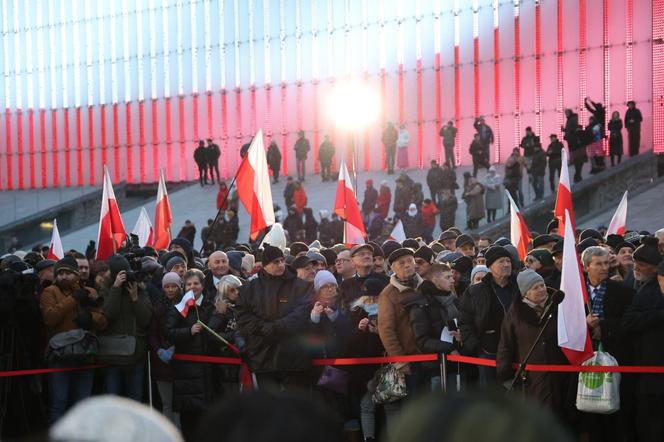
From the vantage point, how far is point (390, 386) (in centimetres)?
1025

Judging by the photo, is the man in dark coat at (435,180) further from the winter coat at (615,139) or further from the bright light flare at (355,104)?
the bright light flare at (355,104)

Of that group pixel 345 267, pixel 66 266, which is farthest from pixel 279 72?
pixel 66 266

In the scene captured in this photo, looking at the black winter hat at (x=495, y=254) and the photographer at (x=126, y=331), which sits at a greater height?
the black winter hat at (x=495, y=254)

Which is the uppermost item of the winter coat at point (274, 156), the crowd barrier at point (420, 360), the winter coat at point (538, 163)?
the winter coat at point (274, 156)

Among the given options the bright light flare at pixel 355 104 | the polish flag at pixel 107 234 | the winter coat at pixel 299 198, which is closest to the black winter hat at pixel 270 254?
the polish flag at pixel 107 234

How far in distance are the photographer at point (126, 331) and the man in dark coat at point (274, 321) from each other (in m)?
1.27

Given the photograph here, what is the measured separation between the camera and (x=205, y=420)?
225cm

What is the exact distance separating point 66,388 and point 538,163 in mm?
17779

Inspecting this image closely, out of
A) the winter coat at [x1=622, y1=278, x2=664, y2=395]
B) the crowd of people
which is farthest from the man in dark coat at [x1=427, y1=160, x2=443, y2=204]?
the winter coat at [x1=622, y1=278, x2=664, y2=395]

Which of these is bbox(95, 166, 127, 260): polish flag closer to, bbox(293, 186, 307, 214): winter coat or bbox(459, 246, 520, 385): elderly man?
bbox(459, 246, 520, 385): elderly man

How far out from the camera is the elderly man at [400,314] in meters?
10.2

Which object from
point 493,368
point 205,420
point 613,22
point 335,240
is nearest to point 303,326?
point 493,368

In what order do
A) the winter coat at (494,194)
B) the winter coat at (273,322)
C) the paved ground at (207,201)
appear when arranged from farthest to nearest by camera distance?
1. the paved ground at (207,201)
2. the winter coat at (494,194)
3. the winter coat at (273,322)

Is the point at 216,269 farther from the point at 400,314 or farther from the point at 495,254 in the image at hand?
the point at 495,254
